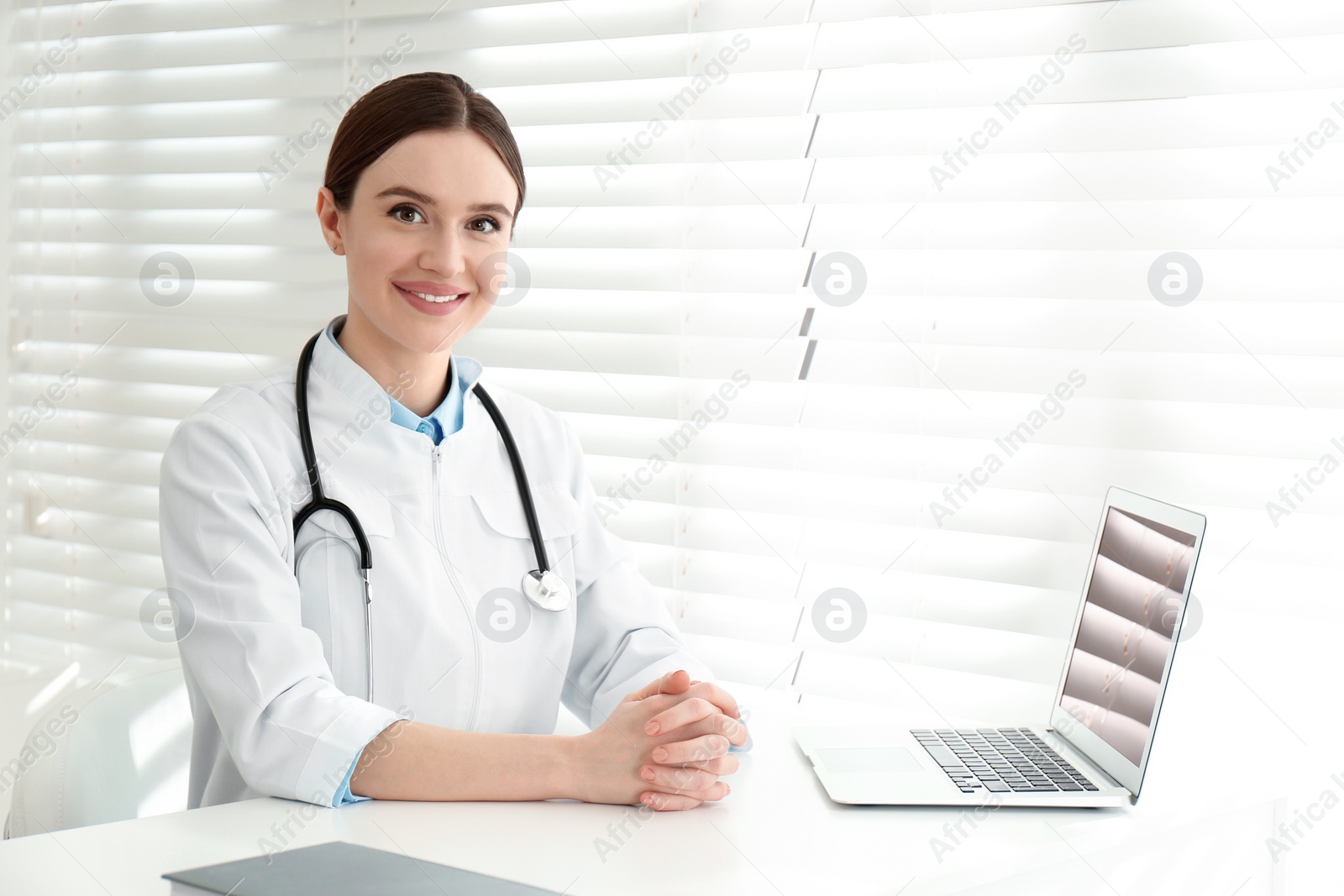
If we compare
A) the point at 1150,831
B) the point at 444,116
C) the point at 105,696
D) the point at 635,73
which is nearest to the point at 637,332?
the point at 635,73

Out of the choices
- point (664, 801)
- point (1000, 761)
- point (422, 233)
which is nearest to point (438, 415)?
point (422, 233)

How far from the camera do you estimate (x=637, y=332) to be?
1855 millimetres

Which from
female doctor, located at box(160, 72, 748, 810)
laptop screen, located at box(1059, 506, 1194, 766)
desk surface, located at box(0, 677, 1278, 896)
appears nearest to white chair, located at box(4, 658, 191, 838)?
female doctor, located at box(160, 72, 748, 810)

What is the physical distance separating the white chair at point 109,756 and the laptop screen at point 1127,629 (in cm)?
110

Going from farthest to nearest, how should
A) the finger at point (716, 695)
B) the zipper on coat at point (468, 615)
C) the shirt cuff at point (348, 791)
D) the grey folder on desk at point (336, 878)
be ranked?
the zipper on coat at point (468, 615)
the finger at point (716, 695)
the shirt cuff at point (348, 791)
the grey folder on desk at point (336, 878)

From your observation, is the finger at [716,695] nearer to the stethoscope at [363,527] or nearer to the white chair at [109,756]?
the stethoscope at [363,527]

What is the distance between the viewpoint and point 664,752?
3.54 feet

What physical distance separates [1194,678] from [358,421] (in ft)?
3.79

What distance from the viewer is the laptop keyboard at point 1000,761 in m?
1.12

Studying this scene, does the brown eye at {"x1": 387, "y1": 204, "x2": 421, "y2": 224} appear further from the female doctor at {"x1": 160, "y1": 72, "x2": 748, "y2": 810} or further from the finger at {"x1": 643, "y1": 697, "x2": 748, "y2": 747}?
the finger at {"x1": 643, "y1": 697, "x2": 748, "y2": 747}

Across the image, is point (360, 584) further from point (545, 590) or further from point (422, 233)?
point (422, 233)

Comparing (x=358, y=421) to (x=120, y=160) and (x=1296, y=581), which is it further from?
(x=120, y=160)

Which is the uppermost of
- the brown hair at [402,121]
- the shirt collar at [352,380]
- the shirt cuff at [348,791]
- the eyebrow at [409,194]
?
the brown hair at [402,121]

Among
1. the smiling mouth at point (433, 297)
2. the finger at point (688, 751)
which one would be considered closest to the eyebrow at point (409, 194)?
the smiling mouth at point (433, 297)
